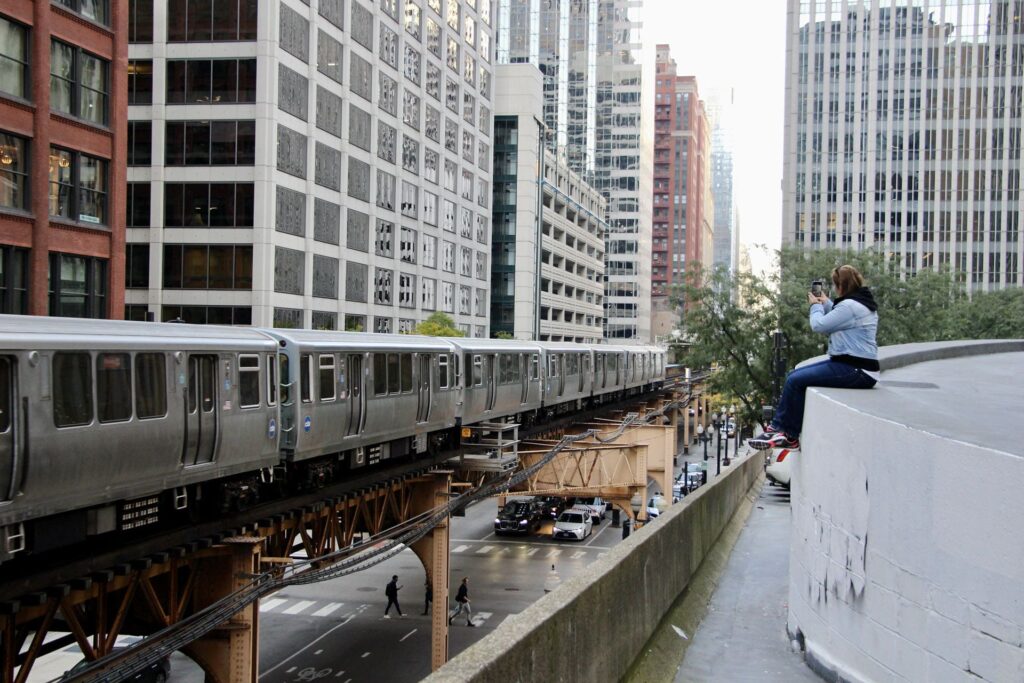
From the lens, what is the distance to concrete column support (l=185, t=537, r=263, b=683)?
1301cm

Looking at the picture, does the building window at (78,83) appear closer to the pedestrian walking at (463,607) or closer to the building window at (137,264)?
the building window at (137,264)

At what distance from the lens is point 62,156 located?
28.3 m

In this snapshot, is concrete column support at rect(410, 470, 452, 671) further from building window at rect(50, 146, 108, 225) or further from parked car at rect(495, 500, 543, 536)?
parked car at rect(495, 500, 543, 536)

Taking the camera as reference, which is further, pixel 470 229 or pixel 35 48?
pixel 470 229

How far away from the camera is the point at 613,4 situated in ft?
442

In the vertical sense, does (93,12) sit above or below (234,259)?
above

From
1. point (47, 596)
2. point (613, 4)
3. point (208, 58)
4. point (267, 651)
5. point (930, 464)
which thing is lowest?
point (267, 651)

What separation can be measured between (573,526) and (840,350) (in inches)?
1397

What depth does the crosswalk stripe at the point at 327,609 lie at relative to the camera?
30.4 metres

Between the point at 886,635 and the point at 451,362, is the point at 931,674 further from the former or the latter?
the point at 451,362

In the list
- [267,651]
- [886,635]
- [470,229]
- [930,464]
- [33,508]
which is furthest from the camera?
[470,229]

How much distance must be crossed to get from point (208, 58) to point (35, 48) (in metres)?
18.4

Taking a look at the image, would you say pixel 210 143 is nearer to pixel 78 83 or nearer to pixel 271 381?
pixel 78 83

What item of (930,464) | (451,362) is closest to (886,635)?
(930,464)
